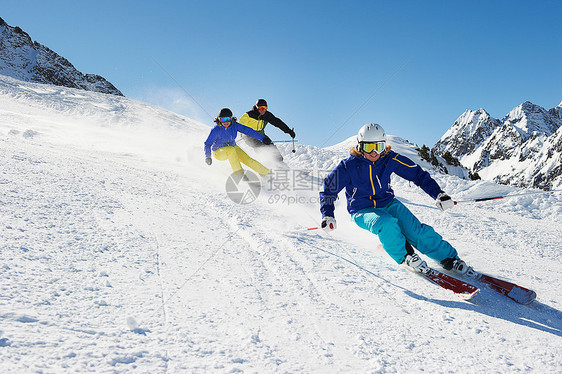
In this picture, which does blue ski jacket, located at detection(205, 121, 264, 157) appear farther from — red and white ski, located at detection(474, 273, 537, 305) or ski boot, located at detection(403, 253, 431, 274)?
red and white ski, located at detection(474, 273, 537, 305)

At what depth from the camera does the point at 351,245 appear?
4293 mm

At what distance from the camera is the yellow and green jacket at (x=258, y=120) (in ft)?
31.2

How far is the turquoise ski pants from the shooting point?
3.52m

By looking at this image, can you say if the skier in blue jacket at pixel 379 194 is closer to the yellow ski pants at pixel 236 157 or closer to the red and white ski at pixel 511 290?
the red and white ski at pixel 511 290

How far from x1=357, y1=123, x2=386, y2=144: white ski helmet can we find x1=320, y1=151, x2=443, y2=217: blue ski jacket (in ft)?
0.73

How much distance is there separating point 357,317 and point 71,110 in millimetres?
19065

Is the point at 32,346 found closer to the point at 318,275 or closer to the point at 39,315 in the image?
the point at 39,315

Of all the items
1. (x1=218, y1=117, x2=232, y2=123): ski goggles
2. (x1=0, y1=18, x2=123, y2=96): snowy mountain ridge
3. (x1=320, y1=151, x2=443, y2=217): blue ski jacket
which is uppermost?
(x1=0, y1=18, x2=123, y2=96): snowy mountain ridge

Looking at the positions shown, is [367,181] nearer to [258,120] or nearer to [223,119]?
[223,119]

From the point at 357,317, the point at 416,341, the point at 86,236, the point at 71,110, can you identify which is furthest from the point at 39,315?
the point at 71,110

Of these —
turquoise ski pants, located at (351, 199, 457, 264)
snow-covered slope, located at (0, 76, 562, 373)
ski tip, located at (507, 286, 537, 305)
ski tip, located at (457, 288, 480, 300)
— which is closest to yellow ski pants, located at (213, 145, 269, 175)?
snow-covered slope, located at (0, 76, 562, 373)

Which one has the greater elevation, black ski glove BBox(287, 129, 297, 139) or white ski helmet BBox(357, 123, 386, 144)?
black ski glove BBox(287, 129, 297, 139)

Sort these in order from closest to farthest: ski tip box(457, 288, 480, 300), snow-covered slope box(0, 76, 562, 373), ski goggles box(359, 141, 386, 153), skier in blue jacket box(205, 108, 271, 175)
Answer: snow-covered slope box(0, 76, 562, 373) → ski tip box(457, 288, 480, 300) → ski goggles box(359, 141, 386, 153) → skier in blue jacket box(205, 108, 271, 175)

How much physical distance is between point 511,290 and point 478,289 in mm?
393
